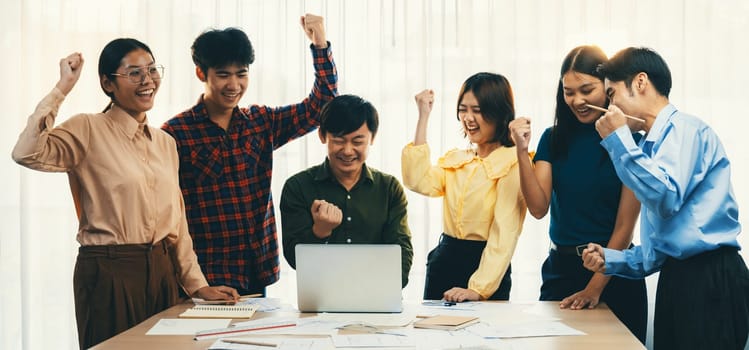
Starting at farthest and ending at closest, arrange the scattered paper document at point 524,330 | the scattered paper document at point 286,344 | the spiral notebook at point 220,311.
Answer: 1. the spiral notebook at point 220,311
2. the scattered paper document at point 524,330
3. the scattered paper document at point 286,344

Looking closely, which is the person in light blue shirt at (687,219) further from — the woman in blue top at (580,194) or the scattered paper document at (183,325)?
the scattered paper document at (183,325)

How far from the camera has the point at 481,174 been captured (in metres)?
2.75

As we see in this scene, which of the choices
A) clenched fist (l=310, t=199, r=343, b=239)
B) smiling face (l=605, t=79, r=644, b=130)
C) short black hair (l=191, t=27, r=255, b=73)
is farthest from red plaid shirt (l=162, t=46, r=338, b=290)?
smiling face (l=605, t=79, r=644, b=130)

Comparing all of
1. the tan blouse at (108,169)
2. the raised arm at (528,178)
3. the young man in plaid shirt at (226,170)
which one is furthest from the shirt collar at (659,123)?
the tan blouse at (108,169)

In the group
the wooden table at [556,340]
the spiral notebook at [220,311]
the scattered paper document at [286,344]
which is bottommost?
the wooden table at [556,340]

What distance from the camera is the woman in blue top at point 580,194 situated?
2.57m

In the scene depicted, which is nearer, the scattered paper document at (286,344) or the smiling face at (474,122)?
the scattered paper document at (286,344)

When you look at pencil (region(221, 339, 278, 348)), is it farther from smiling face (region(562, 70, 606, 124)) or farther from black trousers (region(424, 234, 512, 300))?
smiling face (region(562, 70, 606, 124))

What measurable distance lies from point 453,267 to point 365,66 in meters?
1.61

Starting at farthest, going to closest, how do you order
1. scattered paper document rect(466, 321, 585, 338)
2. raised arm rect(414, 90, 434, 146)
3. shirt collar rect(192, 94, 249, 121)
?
1. shirt collar rect(192, 94, 249, 121)
2. raised arm rect(414, 90, 434, 146)
3. scattered paper document rect(466, 321, 585, 338)

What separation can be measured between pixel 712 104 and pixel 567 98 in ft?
5.75

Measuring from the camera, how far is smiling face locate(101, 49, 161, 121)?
103 inches

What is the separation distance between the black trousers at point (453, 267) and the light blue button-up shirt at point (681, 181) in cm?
66

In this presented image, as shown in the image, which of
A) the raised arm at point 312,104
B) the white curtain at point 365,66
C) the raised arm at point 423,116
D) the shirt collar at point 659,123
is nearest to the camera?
the shirt collar at point 659,123
